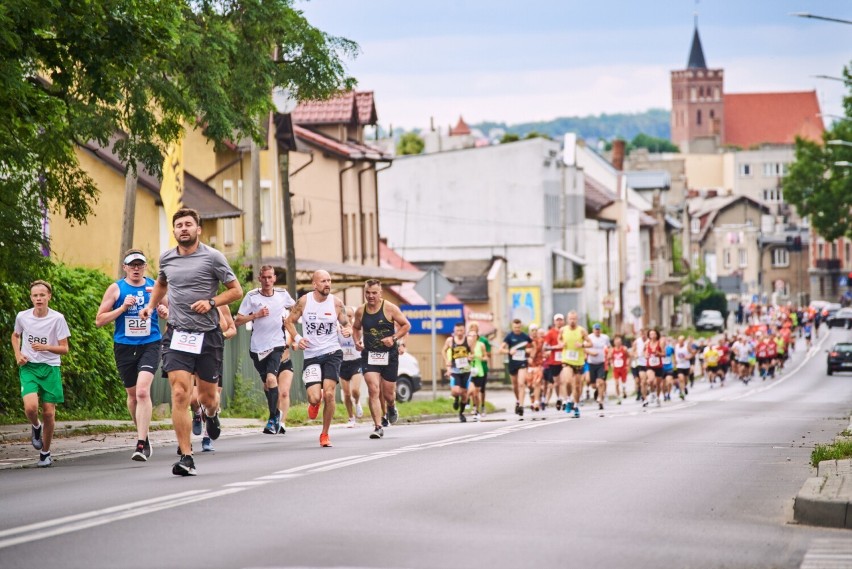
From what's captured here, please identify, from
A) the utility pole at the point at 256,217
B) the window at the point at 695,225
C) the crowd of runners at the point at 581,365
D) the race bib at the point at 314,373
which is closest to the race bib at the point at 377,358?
the race bib at the point at 314,373

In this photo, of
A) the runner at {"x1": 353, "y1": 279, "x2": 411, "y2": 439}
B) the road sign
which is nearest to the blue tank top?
the runner at {"x1": 353, "y1": 279, "x2": 411, "y2": 439}

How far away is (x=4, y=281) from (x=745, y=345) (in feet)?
169

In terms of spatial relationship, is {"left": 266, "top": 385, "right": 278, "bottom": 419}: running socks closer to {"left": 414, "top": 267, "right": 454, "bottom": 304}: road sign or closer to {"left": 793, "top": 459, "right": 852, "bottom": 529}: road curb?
{"left": 793, "top": 459, "right": 852, "bottom": 529}: road curb

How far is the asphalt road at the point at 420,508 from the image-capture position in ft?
29.7

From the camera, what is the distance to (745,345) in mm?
67250

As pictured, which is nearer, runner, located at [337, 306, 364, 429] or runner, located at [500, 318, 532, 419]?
runner, located at [337, 306, 364, 429]

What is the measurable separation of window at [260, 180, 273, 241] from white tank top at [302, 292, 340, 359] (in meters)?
25.9

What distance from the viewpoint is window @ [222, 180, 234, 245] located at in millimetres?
40062

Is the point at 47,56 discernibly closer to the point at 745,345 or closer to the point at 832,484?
the point at 832,484

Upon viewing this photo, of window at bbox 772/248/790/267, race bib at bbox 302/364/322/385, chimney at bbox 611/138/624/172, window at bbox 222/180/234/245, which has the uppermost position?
chimney at bbox 611/138/624/172

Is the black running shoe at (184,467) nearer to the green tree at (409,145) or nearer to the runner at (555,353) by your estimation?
the runner at (555,353)

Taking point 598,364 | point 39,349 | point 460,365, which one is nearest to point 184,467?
point 39,349

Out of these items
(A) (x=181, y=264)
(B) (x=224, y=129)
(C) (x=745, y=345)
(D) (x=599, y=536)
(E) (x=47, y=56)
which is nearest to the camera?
(D) (x=599, y=536)

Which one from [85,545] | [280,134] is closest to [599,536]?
[85,545]
